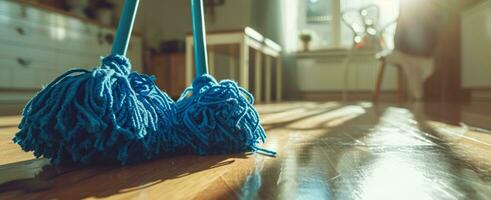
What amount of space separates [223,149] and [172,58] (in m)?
3.96

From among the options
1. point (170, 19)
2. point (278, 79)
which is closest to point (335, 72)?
point (278, 79)

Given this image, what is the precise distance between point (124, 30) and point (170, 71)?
3.88 metres

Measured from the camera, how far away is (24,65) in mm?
2982

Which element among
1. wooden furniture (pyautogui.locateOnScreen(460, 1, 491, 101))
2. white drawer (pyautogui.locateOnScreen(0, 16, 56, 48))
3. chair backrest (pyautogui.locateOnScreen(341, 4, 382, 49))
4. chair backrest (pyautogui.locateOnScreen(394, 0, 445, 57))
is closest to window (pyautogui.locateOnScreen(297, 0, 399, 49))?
chair backrest (pyautogui.locateOnScreen(341, 4, 382, 49))

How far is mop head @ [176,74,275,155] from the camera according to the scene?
596mm

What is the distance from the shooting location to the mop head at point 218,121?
1.95ft

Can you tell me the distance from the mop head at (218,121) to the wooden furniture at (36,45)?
8.84 ft

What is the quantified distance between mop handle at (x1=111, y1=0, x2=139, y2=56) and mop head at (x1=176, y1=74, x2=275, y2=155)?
0.42 feet

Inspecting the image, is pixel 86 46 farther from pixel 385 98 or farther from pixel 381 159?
pixel 381 159

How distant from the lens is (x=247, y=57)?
2.90m

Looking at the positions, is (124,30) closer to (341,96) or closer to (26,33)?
(26,33)

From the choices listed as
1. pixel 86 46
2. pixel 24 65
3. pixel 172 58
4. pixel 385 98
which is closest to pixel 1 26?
pixel 24 65

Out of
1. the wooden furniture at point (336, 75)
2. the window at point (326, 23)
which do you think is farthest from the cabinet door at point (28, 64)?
the window at point (326, 23)

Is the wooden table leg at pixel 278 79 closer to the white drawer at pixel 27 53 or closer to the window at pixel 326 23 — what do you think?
the window at pixel 326 23
